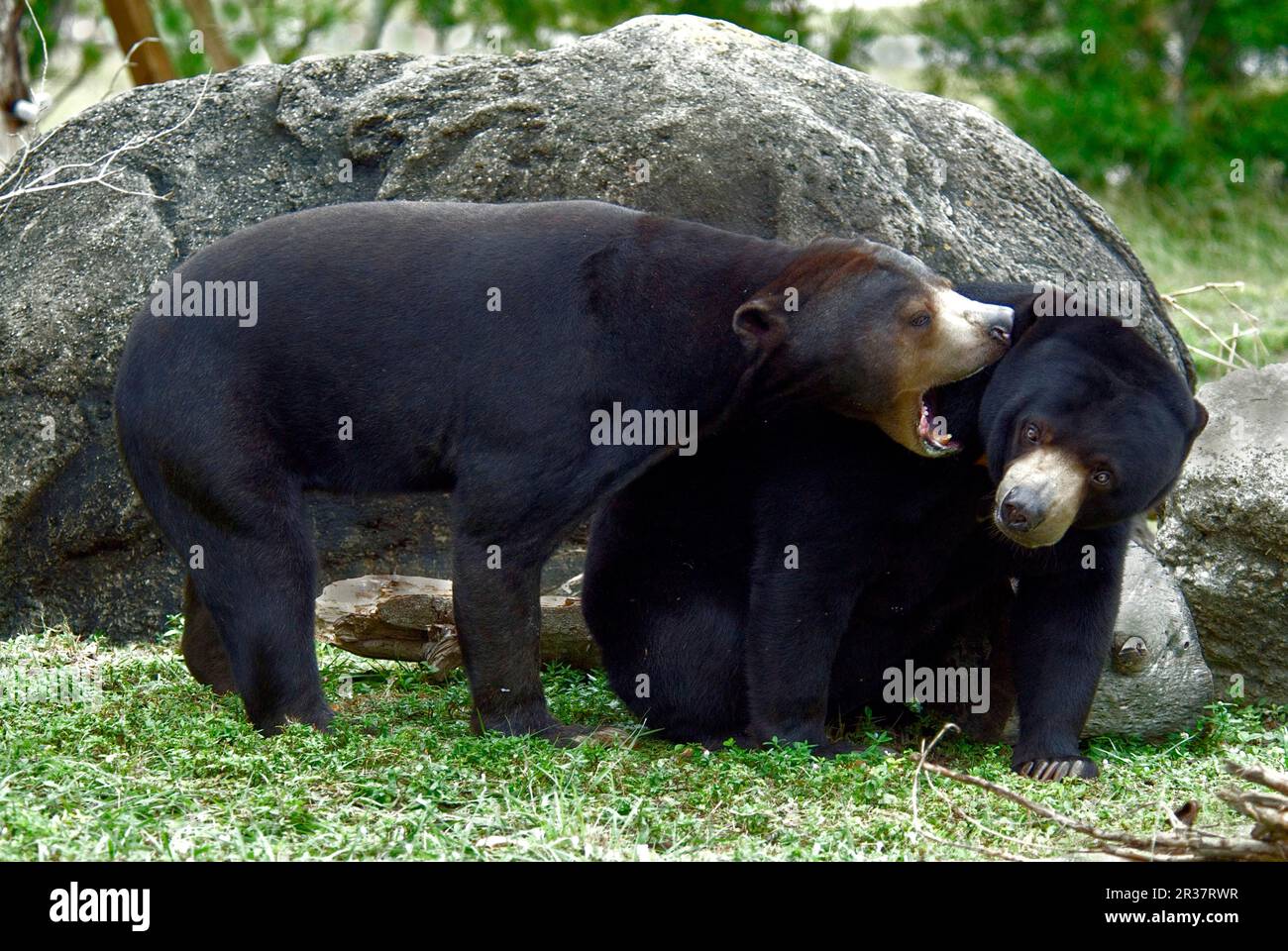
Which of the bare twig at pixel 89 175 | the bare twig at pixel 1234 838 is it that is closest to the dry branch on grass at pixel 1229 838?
the bare twig at pixel 1234 838

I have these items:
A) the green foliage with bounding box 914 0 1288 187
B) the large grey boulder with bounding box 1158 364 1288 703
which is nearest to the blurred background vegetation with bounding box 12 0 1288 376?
the green foliage with bounding box 914 0 1288 187

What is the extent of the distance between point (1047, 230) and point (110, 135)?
431 centimetres

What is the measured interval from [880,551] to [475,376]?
1.45m

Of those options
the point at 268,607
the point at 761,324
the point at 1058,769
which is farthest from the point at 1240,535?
the point at 268,607

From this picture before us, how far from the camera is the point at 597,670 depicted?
6379mm

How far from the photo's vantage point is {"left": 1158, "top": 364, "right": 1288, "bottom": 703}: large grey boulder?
582 cm

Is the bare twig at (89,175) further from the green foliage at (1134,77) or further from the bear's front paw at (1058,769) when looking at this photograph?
the green foliage at (1134,77)

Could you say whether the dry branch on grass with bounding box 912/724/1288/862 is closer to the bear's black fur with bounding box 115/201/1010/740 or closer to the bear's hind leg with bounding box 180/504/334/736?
the bear's black fur with bounding box 115/201/1010/740

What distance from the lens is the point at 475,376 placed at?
5.02 m

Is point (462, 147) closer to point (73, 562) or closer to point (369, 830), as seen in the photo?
point (73, 562)

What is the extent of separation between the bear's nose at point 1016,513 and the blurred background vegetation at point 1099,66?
1028cm

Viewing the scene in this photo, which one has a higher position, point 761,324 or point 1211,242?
point 1211,242

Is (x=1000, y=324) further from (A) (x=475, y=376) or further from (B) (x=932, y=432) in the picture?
(A) (x=475, y=376)
